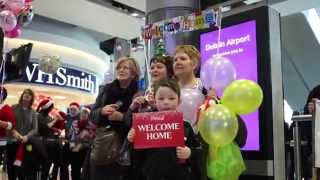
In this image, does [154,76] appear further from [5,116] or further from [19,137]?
[19,137]

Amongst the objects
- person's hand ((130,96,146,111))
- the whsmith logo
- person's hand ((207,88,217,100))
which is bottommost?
person's hand ((130,96,146,111))

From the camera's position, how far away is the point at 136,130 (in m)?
2.43

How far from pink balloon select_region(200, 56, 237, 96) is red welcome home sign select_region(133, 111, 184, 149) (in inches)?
24.8

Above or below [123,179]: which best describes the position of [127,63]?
above

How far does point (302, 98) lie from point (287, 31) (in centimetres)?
138

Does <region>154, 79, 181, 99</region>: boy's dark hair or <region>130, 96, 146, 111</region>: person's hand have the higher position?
<region>154, 79, 181, 99</region>: boy's dark hair

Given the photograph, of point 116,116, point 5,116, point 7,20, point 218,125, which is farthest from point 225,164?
point 5,116

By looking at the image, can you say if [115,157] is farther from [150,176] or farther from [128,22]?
[128,22]

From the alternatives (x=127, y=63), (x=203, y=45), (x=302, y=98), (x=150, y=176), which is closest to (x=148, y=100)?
(x=127, y=63)

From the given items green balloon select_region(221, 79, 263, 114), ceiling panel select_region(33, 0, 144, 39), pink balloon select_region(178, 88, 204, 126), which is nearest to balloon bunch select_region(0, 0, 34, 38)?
pink balloon select_region(178, 88, 204, 126)

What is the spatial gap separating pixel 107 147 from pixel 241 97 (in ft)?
3.13

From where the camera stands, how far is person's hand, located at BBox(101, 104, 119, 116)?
298cm

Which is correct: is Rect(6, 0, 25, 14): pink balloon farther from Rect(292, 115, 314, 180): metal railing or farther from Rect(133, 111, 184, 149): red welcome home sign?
Rect(292, 115, 314, 180): metal railing

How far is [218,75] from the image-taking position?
2.86 m
